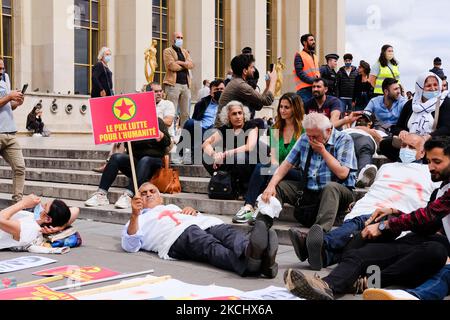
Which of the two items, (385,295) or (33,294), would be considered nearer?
(385,295)

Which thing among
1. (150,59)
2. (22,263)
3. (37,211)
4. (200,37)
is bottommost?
(22,263)

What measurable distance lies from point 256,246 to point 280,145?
263 centimetres

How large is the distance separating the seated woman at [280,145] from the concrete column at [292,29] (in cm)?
2980

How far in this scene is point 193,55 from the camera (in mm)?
30328

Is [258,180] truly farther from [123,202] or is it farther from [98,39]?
[98,39]

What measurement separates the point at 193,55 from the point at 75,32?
6.41 metres

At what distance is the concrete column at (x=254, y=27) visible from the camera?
33344 millimetres

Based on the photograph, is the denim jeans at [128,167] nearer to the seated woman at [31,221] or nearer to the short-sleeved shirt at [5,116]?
the short-sleeved shirt at [5,116]

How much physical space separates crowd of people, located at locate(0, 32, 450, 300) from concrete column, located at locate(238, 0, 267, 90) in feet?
76.9

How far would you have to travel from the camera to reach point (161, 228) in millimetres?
6398

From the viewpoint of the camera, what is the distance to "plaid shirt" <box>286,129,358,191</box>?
6.50 meters

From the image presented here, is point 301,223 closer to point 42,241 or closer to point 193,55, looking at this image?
point 42,241

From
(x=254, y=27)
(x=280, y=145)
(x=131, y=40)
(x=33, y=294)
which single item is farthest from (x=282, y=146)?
(x=254, y=27)
